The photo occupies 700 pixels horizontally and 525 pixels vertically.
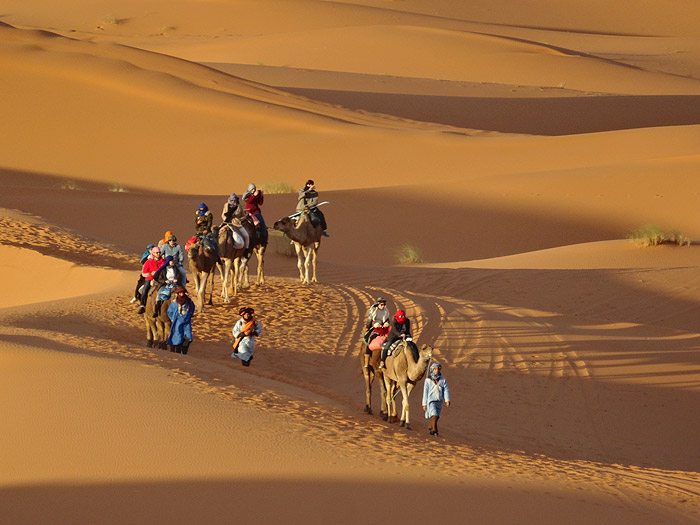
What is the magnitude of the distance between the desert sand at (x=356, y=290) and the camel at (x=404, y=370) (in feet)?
1.44

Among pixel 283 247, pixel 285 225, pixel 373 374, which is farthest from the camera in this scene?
pixel 283 247

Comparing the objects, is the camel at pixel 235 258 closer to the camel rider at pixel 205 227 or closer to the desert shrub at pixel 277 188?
the camel rider at pixel 205 227

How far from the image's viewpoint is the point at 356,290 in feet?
68.0

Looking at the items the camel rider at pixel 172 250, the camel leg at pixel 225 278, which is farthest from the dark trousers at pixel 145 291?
the camel leg at pixel 225 278

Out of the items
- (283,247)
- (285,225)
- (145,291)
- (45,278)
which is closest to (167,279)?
(145,291)

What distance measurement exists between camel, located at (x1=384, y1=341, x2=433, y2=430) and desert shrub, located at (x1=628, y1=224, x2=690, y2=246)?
54.1 ft

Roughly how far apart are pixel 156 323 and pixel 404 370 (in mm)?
4885

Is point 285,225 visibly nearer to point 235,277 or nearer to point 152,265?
point 235,277

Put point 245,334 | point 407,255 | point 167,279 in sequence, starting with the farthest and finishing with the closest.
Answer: point 407,255 < point 167,279 < point 245,334

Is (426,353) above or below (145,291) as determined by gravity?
below

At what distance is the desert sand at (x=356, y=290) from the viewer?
869 centimetres

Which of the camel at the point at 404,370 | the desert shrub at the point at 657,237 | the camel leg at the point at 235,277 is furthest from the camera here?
the desert shrub at the point at 657,237

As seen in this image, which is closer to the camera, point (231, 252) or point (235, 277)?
point (231, 252)

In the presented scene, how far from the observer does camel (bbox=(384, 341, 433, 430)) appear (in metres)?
11.3
